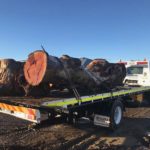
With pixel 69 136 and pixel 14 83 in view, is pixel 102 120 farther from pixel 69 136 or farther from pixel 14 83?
pixel 14 83

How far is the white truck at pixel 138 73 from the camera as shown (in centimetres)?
1370

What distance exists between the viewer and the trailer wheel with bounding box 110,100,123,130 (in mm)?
8016

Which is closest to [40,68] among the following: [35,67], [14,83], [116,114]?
[35,67]

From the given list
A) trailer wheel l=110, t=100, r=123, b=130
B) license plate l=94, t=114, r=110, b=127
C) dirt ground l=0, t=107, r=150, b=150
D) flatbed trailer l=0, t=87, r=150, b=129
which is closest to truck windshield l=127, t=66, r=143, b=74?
flatbed trailer l=0, t=87, r=150, b=129

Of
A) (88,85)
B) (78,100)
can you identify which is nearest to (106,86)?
(88,85)

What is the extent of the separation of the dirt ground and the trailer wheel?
226mm

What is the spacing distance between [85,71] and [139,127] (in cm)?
281

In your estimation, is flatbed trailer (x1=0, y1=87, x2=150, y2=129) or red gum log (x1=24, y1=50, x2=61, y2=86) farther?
red gum log (x1=24, y1=50, x2=61, y2=86)

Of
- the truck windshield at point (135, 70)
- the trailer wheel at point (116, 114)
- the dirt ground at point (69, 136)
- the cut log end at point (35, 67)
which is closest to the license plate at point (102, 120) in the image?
the trailer wheel at point (116, 114)

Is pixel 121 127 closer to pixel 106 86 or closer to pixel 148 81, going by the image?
pixel 106 86

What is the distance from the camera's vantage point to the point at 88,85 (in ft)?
27.2

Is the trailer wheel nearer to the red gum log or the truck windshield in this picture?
the red gum log

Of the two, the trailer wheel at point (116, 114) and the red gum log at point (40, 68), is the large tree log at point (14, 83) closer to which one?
the red gum log at point (40, 68)

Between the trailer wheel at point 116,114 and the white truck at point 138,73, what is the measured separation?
5405mm
